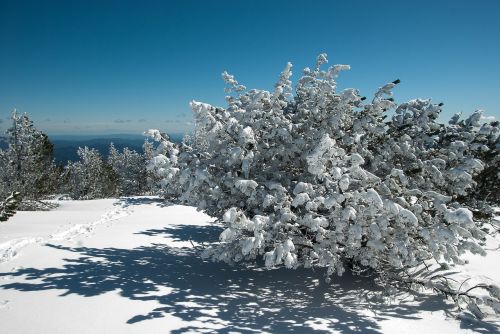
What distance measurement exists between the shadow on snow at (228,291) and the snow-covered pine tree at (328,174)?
0.81 meters

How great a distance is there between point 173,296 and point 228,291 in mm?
1187

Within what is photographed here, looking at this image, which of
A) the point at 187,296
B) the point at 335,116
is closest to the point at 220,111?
the point at 335,116

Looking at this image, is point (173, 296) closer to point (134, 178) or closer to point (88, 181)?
point (88, 181)

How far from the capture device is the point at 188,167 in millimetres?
6426

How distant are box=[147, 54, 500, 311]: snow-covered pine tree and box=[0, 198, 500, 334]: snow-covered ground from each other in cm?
84

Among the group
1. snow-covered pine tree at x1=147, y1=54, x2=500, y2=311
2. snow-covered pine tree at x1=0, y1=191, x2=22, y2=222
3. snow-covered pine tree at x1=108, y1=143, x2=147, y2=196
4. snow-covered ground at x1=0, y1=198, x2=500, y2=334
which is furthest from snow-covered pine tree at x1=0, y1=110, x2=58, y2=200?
snow-covered pine tree at x1=108, y1=143, x2=147, y2=196

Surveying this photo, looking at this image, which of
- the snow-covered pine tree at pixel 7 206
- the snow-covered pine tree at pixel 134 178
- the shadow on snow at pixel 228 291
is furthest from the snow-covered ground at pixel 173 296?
the snow-covered pine tree at pixel 134 178

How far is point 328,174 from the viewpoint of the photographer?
595 centimetres

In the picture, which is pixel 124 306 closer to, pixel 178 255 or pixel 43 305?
pixel 43 305

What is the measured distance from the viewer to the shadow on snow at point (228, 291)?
5711mm

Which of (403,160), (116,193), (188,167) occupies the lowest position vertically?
(116,193)

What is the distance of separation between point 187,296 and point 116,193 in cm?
3339

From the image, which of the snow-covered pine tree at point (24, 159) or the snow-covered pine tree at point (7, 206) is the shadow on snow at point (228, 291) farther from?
the snow-covered pine tree at point (24, 159)

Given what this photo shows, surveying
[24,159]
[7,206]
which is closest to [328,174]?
[7,206]
